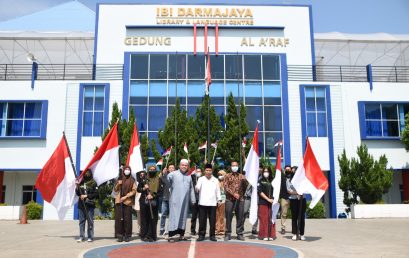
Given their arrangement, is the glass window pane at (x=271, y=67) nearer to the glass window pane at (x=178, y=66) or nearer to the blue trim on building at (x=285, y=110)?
the blue trim on building at (x=285, y=110)

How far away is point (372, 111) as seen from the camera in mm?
27109

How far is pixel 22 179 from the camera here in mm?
28953

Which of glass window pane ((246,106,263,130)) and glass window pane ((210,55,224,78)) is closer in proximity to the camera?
glass window pane ((246,106,263,130))

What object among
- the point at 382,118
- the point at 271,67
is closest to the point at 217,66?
the point at 271,67

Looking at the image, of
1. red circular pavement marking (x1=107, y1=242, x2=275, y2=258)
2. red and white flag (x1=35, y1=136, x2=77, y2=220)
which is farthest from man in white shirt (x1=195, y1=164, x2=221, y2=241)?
red and white flag (x1=35, y1=136, x2=77, y2=220)

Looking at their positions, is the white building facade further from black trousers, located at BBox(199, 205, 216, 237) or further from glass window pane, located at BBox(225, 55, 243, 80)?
black trousers, located at BBox(199, 205, 216, 237)

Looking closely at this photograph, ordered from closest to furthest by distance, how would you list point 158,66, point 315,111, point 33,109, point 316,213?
point 316,213, point 33,109, point 315,111, point 158,66

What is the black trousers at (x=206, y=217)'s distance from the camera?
10320 millimetres

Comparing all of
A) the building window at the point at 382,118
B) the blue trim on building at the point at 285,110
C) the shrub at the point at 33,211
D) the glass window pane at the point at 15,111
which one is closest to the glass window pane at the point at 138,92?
the glass window pane at the point at 15,111

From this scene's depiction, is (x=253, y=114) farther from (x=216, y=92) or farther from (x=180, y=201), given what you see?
(x=180, y=201)

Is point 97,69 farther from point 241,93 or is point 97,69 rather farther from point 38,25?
point 38,25

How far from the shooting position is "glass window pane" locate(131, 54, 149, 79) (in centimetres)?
2766

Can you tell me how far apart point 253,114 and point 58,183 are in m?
17.9

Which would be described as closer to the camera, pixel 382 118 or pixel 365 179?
pixel 365 179
